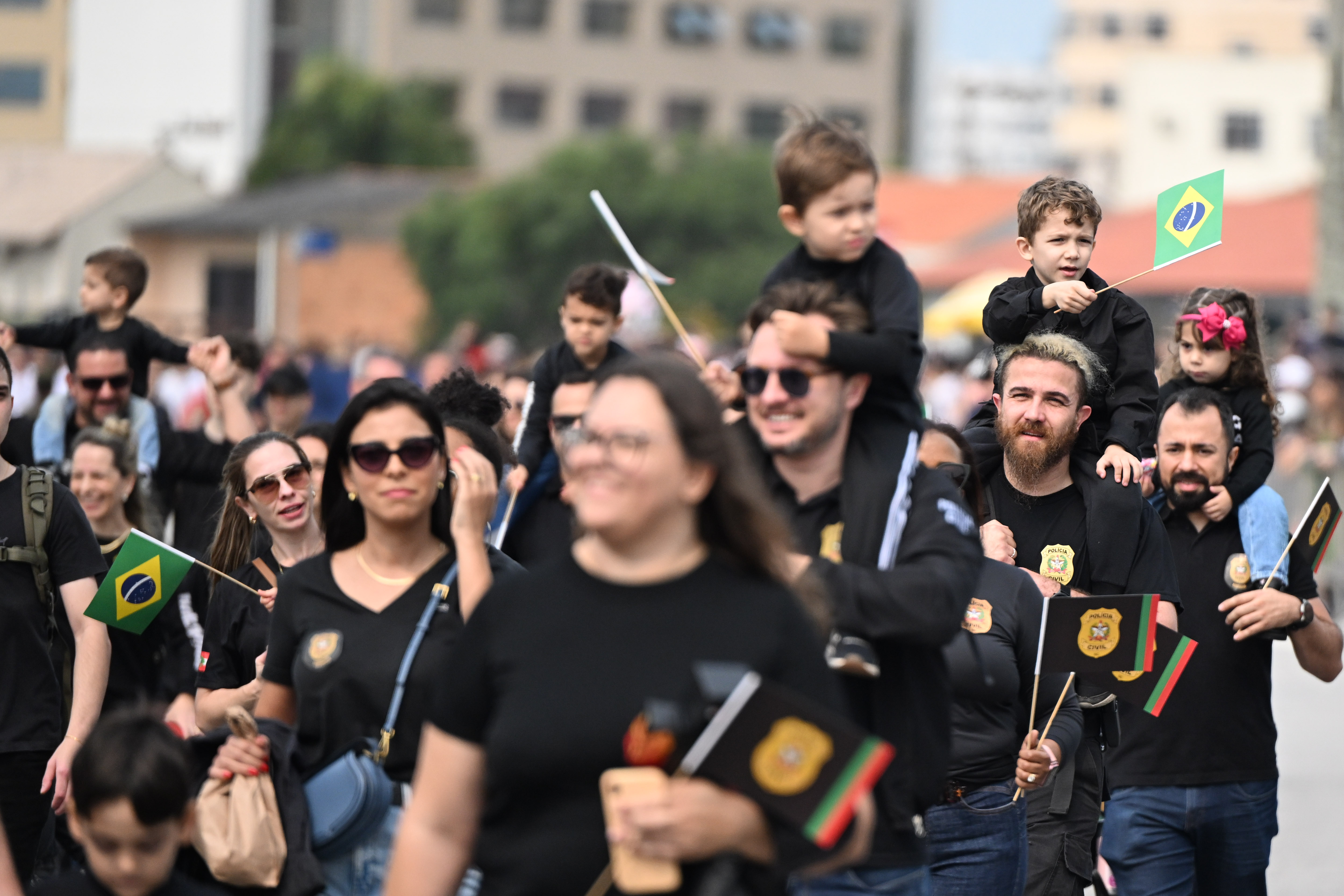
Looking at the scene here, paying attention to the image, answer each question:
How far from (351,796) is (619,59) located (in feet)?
281

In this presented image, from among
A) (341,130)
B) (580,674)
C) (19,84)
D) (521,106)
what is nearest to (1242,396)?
(580,674)

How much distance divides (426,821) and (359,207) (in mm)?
58558

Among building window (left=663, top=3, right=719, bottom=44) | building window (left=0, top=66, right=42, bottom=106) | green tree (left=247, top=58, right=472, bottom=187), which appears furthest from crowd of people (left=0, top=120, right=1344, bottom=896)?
building window (left=663, top=3, right=719, bottom=44)

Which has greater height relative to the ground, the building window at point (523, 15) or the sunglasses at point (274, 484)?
the building window at point (523, 15)

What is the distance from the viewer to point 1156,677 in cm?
567

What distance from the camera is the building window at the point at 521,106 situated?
87.7 metres

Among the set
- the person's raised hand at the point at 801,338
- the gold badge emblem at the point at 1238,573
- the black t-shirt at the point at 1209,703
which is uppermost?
the person's raised hand at the point at 801,338

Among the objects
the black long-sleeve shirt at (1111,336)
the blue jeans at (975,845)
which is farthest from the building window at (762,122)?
the blue jeans at (975,845)

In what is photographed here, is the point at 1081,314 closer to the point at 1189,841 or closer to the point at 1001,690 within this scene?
the point at 1001,690

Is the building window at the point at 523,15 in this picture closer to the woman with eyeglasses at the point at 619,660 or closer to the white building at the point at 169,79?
the white building at the point at 169,79

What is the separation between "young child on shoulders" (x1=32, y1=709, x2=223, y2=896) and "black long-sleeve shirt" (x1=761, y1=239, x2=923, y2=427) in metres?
1.67

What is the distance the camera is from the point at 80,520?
6.36m

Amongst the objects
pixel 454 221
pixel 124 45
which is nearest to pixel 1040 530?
pixel 454 221

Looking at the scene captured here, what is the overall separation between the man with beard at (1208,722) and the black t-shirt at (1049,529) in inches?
27.9
